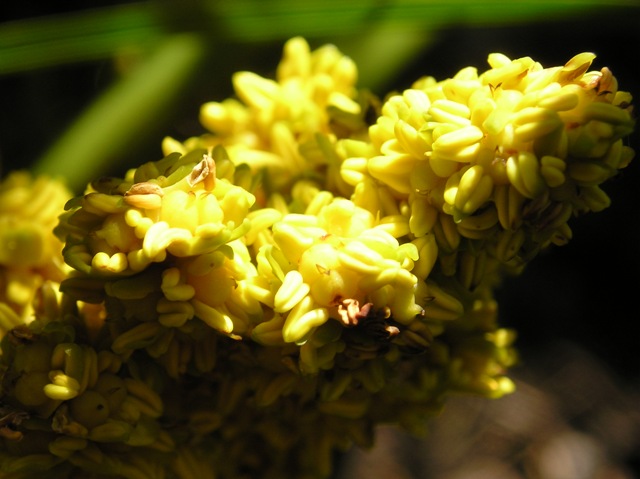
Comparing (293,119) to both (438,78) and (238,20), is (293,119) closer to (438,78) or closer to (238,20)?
(238,20)

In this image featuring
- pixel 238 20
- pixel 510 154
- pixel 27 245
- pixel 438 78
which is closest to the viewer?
pixel 510 154

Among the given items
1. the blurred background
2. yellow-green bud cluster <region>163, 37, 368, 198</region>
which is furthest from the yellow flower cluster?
the blurred background

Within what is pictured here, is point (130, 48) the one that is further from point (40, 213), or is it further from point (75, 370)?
point (75, 370)

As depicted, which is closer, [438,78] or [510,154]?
[510,154]

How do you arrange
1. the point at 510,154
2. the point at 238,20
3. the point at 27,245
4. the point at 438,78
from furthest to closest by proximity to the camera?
the point at 438,78
the point at 238,20
the point at 27,245
the point at 510,154

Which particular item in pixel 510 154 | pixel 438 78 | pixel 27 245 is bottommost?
pixel 438 78

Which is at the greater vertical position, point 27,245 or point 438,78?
point 27,245

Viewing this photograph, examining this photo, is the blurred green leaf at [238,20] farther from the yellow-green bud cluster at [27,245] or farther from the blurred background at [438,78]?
the yellow-green bud cluster at [27,245]

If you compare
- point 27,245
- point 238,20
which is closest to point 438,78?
point 238,20

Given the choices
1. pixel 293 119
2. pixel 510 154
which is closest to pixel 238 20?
pixel 293 119
